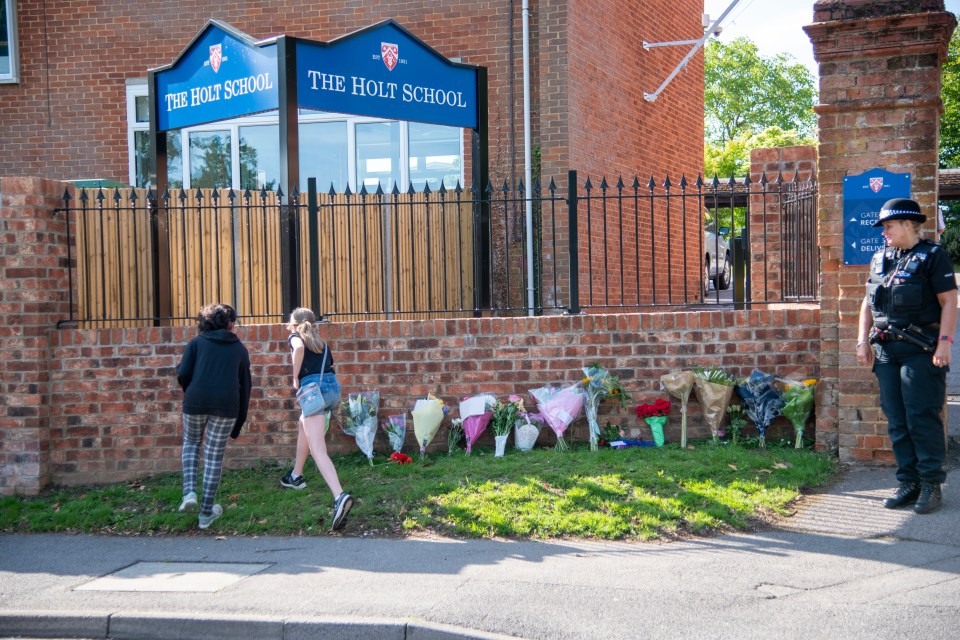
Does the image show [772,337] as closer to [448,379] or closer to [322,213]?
[448,379]

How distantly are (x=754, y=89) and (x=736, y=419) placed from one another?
4715cm

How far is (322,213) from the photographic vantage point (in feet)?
30.2

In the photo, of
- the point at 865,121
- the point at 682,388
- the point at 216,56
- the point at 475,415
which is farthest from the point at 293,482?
the point at 865,121

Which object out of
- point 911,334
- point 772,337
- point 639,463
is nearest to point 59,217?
point 639,463

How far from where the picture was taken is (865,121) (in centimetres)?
698

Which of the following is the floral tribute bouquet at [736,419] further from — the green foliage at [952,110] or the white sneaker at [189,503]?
the green foliage at [952,110]

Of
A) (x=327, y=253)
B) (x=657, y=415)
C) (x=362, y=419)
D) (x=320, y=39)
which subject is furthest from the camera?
(x=320, y=39)

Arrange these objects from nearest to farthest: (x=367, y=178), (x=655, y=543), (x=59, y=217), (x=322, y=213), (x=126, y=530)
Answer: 1. (x=655, y=543)
2. (x=126, y=530)
3. (x=59, y=217)
4. (x=322, y=213)
5. (x=367, y=178)

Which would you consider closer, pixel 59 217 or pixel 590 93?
pixel 59 217

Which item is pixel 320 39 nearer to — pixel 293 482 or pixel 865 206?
pixel 293 482

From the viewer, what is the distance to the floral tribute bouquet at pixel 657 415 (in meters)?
7.55

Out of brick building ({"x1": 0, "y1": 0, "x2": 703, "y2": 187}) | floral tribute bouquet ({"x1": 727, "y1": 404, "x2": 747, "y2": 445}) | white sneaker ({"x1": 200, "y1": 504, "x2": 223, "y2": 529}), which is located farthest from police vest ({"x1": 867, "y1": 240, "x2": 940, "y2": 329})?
brick building ({"x1": 0, "y1": 0, "x2": 703, "y2": 187})

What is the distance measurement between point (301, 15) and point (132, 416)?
20.1 ft

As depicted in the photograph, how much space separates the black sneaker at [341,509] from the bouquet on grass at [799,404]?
3.37m
